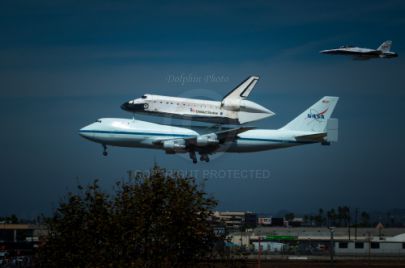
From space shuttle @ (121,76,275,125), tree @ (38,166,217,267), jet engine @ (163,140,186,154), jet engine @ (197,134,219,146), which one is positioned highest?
space shuttle @ (121,76,275,125)

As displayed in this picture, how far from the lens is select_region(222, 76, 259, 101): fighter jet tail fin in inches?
4292

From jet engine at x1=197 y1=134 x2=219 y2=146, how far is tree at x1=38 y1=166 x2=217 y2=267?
58.1 metres

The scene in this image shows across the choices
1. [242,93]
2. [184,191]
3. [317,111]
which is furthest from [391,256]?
[184,191]

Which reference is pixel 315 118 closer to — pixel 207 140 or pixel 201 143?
pixel 207 140

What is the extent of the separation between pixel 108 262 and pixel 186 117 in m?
61.6

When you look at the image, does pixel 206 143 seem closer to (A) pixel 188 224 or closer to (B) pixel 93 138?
(B) pixel 93 138

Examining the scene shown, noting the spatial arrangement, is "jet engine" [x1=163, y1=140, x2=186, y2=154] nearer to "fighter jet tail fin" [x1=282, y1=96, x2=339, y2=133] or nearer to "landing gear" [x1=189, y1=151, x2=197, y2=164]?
"landing gear" [x1=189, y1=151, x2=197, y2=164]

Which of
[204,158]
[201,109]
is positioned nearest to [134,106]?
[201,109]

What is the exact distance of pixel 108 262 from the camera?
142 ft

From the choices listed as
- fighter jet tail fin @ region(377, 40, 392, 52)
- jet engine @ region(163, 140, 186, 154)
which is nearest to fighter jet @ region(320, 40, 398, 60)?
fighter jet tail fin @ region(377, 40, 392, 52)

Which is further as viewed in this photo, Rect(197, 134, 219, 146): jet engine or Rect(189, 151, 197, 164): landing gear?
Rect(197, 134, 219, 146): jet engine

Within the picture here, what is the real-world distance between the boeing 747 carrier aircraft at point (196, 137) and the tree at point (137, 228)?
56281 millimetres

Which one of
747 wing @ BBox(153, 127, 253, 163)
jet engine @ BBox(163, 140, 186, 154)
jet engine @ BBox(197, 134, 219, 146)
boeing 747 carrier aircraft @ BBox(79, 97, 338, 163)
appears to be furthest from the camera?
jet engine @ BBox(197, 134, 219, 146)

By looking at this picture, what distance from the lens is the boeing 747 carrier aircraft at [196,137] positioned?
104 m
